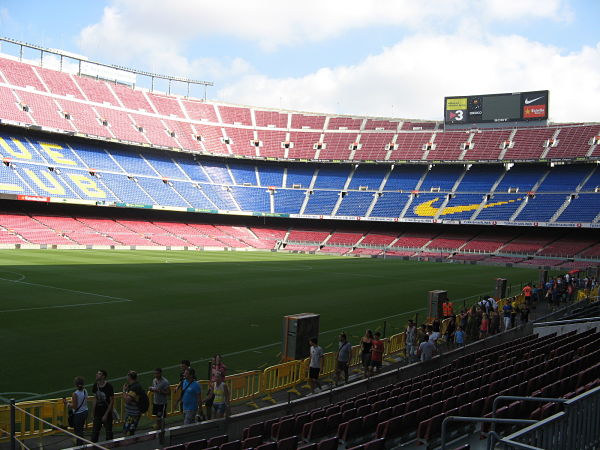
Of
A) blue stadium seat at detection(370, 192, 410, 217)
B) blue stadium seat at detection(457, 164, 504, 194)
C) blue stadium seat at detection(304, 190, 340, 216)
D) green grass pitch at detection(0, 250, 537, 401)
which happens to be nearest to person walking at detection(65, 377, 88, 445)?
green grass pitch at detection(0, 250, 537, 401)

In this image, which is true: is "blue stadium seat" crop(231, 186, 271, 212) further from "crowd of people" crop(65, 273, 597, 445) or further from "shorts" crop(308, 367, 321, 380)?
"shorts" crop(308, 367, 321, 380)

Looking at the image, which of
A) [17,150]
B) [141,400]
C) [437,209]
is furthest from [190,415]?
[437,209]

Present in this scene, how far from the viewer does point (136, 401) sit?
30.9ft

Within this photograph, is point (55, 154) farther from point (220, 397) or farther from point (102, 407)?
point (220, 397)

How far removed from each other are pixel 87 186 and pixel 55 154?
6.33 metres

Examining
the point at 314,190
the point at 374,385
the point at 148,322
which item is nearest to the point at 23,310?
the point at 148,322

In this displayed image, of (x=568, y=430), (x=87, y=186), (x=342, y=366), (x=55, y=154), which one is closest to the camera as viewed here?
(x=568, y=430)

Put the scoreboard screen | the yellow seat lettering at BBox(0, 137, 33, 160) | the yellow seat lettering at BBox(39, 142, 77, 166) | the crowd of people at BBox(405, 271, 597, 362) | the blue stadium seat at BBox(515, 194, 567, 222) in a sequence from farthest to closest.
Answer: the scoreboard screen, the blue stadium seat at BBox(515, 194, 567, 222), the yellow seat lettering at BBox(39, 142, 77, 166), the yellow seat lettering at BBox(0, 137, 33, 160), the crowd of people at BBox(405, 271, 597, 362)

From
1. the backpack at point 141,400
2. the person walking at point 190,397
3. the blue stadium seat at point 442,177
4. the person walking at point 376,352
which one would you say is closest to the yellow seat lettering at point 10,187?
the person walking at point 376,352

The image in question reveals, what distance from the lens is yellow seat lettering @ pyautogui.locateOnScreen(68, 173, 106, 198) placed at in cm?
6128

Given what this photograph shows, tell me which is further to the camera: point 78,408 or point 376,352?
point 376,352

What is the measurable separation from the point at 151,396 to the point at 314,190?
230 ft

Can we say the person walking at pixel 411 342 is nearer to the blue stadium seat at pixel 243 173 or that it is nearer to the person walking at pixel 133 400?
the person walking at pixel 133 400

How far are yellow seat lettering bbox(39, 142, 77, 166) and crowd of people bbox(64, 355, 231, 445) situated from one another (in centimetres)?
5984
